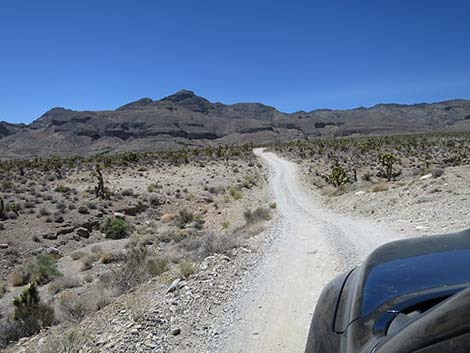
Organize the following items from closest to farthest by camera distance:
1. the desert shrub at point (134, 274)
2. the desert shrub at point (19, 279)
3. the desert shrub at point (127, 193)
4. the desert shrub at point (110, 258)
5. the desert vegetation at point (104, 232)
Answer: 1. the desert shrub at point (134, 274)
2. the desert vegetation at point (104, 232)
3. the desert shrub at point (19, 279)
4. the desert shrub at point (110, 258)
5. the desert shrub at point (127, 193)

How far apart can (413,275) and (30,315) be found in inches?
333

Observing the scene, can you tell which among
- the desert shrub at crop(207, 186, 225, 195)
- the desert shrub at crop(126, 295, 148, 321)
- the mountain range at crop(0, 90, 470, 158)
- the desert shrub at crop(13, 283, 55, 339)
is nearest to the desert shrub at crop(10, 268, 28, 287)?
the desert shrub at crop(13, 283, 55, 339)

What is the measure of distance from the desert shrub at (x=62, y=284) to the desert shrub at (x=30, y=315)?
8.84 feet

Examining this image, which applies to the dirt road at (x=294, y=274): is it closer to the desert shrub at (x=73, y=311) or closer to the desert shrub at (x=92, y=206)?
the desert shrub at (x=73, y=311)

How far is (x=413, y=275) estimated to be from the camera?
254cm

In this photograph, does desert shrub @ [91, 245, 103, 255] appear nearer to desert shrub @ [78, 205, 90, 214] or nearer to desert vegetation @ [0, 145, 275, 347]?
desert vegetation @ [0, 145, 275, 347]

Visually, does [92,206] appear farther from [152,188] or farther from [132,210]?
[152,188]

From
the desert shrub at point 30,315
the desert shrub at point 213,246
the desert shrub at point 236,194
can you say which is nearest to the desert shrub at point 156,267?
the desert shrub at point 213,246

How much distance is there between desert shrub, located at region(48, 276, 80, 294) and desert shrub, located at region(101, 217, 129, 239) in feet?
25.9

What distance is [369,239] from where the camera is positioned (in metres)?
11.0

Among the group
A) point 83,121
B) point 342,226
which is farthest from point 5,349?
point 83,121

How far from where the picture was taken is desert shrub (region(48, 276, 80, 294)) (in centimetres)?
1214

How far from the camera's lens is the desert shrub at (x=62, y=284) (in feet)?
39.8

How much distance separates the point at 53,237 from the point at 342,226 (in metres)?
15.5
